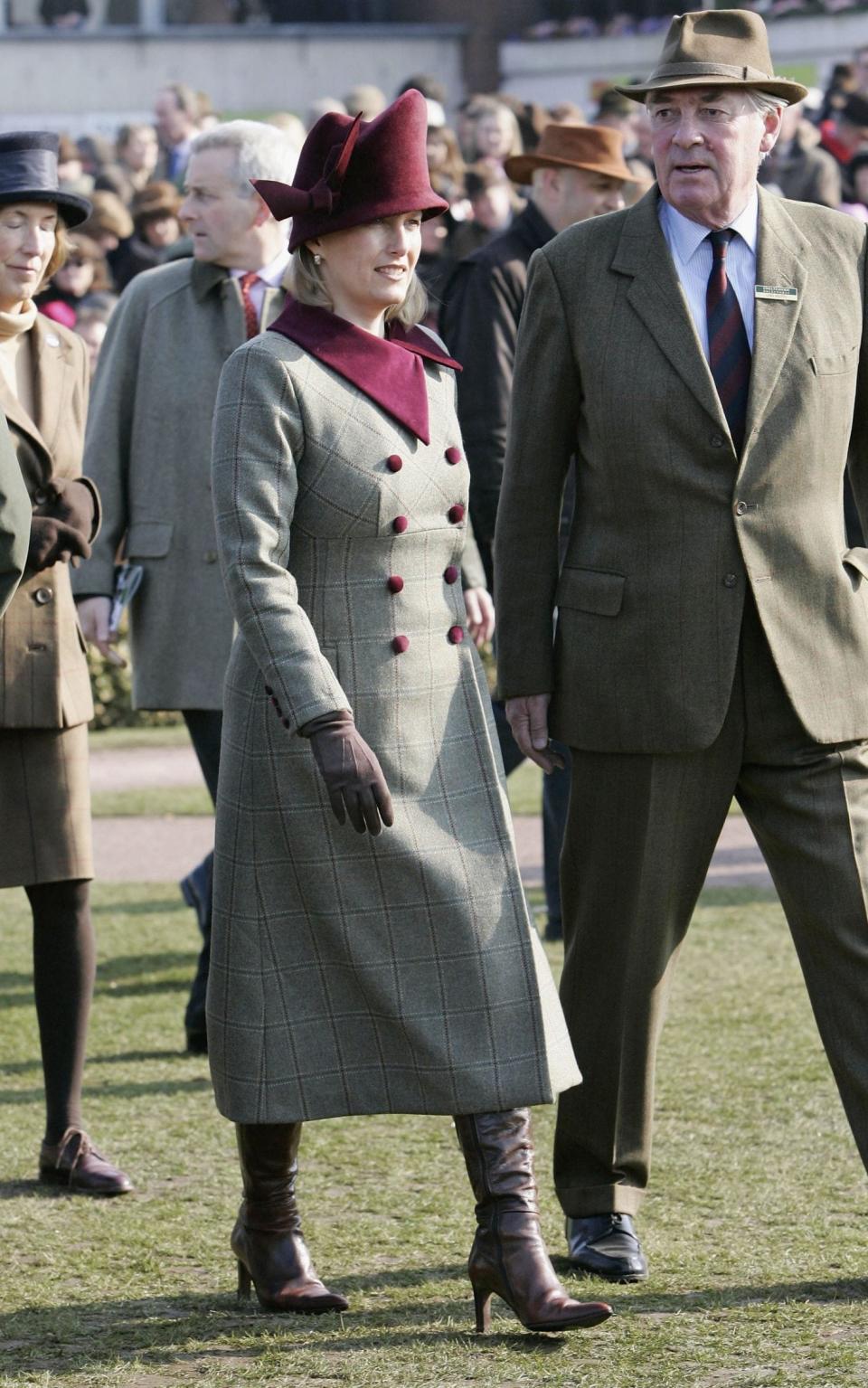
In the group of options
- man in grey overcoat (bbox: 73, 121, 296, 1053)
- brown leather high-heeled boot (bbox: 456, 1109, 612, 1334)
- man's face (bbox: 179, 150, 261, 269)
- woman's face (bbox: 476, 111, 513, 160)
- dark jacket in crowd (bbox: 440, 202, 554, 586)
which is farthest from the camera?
woman's face (bbox: 476, 111, 513, 160)

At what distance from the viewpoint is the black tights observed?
15.8ft

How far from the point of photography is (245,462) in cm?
368

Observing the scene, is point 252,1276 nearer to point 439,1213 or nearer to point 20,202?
point 439,1213

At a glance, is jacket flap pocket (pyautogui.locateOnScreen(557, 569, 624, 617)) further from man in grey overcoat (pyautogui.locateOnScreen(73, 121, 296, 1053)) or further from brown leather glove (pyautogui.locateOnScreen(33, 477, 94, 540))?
man in grey overcoat (pyautogui.locateOnScreen(73, 121, 296, 1053))

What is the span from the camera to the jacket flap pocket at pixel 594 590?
4.02m

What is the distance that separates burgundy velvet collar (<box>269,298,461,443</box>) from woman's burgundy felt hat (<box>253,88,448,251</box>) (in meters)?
0.14

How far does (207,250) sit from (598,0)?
Result: 24.8 m

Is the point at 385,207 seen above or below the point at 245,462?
above

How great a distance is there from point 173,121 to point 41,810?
13066mm

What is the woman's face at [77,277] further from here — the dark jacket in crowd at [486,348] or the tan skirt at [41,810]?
the tan skirt at [41,810]

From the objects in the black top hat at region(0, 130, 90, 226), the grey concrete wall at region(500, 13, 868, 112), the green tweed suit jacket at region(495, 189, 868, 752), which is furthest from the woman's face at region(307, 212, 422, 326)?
the grey concrete wall at region(500, 13, 868, 112)

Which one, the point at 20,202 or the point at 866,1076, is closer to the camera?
the point at 866,1076

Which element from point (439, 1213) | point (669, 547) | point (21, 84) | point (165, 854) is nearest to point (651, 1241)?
point (439, 1213)

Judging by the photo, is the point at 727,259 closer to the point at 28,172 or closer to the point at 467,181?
the point at 28,172
